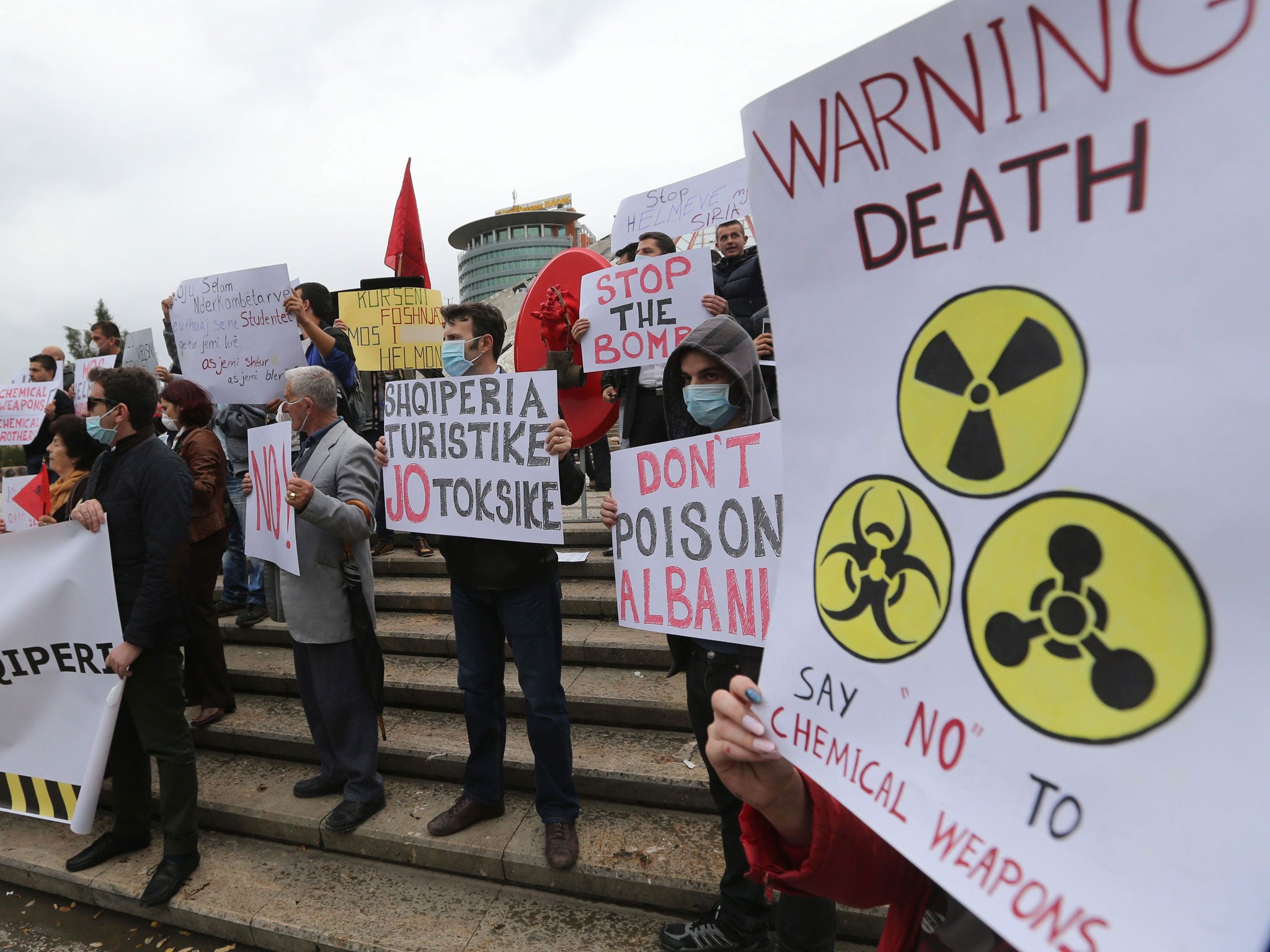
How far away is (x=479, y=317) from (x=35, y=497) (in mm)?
2593

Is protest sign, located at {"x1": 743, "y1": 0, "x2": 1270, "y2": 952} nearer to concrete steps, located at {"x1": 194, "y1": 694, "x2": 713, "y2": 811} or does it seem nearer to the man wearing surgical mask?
the man wearing surgical mask

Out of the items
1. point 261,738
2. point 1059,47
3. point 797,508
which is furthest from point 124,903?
point 1059,47

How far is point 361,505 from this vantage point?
10.4ft

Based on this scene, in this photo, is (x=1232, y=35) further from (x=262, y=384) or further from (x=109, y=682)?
(x=262, y=384)

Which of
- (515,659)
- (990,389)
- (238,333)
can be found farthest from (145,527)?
(990,389)

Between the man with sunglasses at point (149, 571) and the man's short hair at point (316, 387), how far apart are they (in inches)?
22.4

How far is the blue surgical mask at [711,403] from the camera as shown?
2309 millimetres

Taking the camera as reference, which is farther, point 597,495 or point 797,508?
point 597,495

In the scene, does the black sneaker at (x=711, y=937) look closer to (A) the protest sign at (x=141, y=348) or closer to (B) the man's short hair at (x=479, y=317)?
(B) the man's short hair at (x=479, y=317)

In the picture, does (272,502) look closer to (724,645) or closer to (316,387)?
(316,387)

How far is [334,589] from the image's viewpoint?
3.22 metres

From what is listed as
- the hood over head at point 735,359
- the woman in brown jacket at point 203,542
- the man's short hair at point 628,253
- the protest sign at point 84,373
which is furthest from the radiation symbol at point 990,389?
the protest sign at point 84,373

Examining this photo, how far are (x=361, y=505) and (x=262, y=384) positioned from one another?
1775 mm

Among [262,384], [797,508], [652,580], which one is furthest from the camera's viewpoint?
[262,384]
